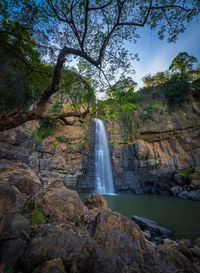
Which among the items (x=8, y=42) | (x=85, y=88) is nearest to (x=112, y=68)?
(x=85, y=88)

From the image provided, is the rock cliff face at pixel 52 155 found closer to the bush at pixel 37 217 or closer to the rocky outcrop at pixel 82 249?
the bush at pixel 37 217

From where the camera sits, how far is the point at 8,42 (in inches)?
183

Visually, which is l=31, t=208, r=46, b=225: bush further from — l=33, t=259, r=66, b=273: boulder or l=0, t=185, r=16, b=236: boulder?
l=33, t=259, r=66, b=273: boulder

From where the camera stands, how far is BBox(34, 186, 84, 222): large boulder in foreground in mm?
2828

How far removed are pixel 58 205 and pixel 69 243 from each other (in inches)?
46.8

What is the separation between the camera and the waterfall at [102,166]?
19167mm

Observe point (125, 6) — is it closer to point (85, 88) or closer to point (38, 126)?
point (85, 88)

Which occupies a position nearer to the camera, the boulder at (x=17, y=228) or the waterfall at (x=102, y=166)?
the boulder at (x=17, y=228)

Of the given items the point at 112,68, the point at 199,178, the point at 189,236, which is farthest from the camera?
the point at 199,178

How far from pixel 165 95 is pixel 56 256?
2602 centimetres

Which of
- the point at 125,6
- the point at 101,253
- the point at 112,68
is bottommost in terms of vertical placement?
the point at 101,253

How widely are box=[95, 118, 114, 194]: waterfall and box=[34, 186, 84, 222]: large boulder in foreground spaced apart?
16823mm

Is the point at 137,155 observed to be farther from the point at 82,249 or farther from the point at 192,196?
the point at 82,249

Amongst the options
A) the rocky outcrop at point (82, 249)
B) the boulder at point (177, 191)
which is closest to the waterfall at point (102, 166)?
the boulder at point (177, 191)
